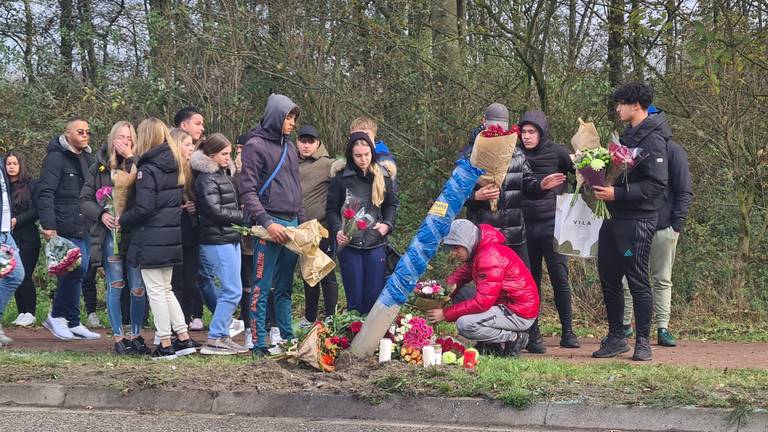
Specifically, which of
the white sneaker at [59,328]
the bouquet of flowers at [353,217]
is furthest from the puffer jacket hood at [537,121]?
the white sneaker at [59,328]

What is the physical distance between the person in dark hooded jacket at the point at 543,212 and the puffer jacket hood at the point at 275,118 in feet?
6.99

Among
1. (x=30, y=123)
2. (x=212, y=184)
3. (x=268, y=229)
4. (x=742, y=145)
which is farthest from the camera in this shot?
(x=30, y=123)

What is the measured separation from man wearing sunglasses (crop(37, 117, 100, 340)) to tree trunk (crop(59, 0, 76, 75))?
308 inches

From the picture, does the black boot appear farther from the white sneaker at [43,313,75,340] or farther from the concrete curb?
the white sneaker at [43,313,75,340]

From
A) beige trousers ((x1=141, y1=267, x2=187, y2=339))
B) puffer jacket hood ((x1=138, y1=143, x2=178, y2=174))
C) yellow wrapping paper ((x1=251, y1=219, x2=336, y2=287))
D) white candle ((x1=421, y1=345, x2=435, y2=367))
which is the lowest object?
white candle ((x1=421, y1=345, x2=435, y2=367))

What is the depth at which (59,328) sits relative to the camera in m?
10.4

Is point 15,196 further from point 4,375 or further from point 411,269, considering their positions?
point 411,269

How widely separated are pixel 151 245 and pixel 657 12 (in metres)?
7.05

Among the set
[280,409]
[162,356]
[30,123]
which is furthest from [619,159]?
[30,123]

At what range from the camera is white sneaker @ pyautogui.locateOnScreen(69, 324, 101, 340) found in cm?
1044

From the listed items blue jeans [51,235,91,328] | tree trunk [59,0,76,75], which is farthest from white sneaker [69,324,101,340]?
tree trunk [59,0,76,75]

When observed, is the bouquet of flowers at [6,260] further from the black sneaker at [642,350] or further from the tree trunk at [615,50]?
the tree trunk at [615,50]

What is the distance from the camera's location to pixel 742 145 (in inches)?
480

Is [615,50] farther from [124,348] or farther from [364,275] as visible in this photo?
[124,348]
